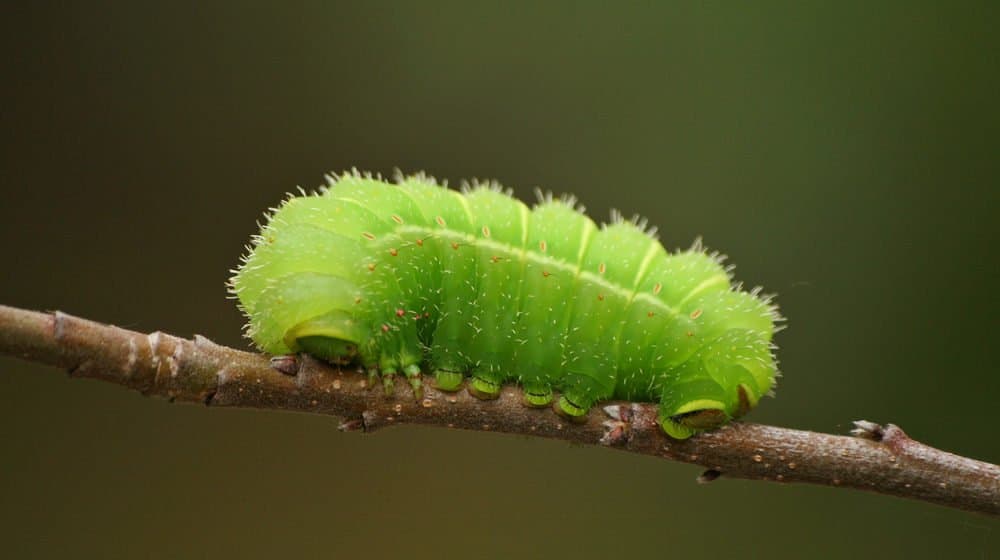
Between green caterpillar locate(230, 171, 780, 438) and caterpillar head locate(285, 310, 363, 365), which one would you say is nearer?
caterpillar head locate(285, 310, 363, 365)

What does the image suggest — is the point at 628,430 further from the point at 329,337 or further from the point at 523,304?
the point at 329,337

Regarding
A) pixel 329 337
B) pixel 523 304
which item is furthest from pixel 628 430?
pixel 329 337

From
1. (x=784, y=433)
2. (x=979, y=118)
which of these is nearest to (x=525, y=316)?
(x=784, y=433)

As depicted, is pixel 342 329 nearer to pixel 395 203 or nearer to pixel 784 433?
pixel 395 203

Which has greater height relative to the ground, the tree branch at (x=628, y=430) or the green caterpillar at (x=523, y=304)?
the green caterpillar at (x=523, y=304)

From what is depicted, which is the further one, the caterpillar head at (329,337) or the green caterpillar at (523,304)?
the green caterpillar at (523,304)

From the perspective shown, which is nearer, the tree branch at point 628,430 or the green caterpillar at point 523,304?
the tree branch at point 628,430
